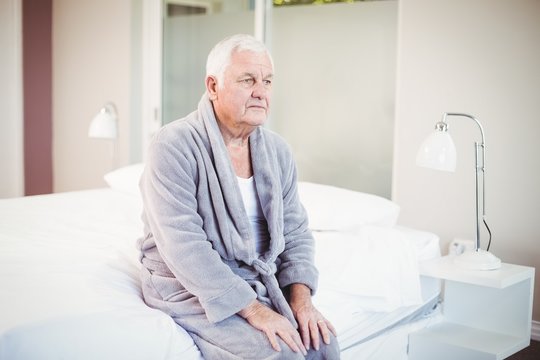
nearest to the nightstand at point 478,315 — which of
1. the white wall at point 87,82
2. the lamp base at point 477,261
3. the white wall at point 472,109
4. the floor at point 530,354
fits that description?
the lamp base at point 477,261

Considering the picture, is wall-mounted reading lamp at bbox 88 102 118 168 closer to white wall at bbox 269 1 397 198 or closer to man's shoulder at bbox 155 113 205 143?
white wall at bbox 269 1 397 198

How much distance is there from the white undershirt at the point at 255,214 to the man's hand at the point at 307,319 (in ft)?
0.47

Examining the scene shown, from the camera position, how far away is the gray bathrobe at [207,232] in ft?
5.48

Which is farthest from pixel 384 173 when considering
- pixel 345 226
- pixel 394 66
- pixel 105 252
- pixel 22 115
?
pixel 22 115

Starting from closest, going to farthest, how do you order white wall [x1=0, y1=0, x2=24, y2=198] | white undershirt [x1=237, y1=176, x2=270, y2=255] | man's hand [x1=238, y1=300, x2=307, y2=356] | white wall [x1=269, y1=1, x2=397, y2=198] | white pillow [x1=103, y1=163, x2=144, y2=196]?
man's hand [x1=238, y1=300, x2=307, y2=356] < white undershirt [x1=237, y1=176, x2=270, y2=255] < white pillow [x1=103, y1=163, x2=144, y2=196] < white wall [x1=269, y1=1, x2=397, y2=198] < white wall [x1=0, y1=0, x2=24, y2=198]

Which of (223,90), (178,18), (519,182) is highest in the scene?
(178,18)

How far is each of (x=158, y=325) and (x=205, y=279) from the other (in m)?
0.15

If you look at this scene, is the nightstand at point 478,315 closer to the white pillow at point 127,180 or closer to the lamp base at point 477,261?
the lamp base at point 477,261

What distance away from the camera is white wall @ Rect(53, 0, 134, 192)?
4.48 m

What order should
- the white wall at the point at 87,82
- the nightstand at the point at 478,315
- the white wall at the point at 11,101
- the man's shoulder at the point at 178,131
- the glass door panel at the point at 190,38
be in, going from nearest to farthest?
the man's shoulder at the point at 178,131, the nightstand at the point at 478,315, the glass door panel at the point at 190,38, the white wall at the point at 87,82, the white wall at the point at 11,101

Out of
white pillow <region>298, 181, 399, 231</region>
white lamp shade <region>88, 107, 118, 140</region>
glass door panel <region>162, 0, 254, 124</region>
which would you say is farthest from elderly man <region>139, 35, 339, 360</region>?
white lamp shade <region>88, 107, 118, 140</region>

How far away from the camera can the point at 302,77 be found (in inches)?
141

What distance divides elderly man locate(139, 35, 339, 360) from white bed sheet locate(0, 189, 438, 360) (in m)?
0.10

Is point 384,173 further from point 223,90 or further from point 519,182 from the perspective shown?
point 223,90
